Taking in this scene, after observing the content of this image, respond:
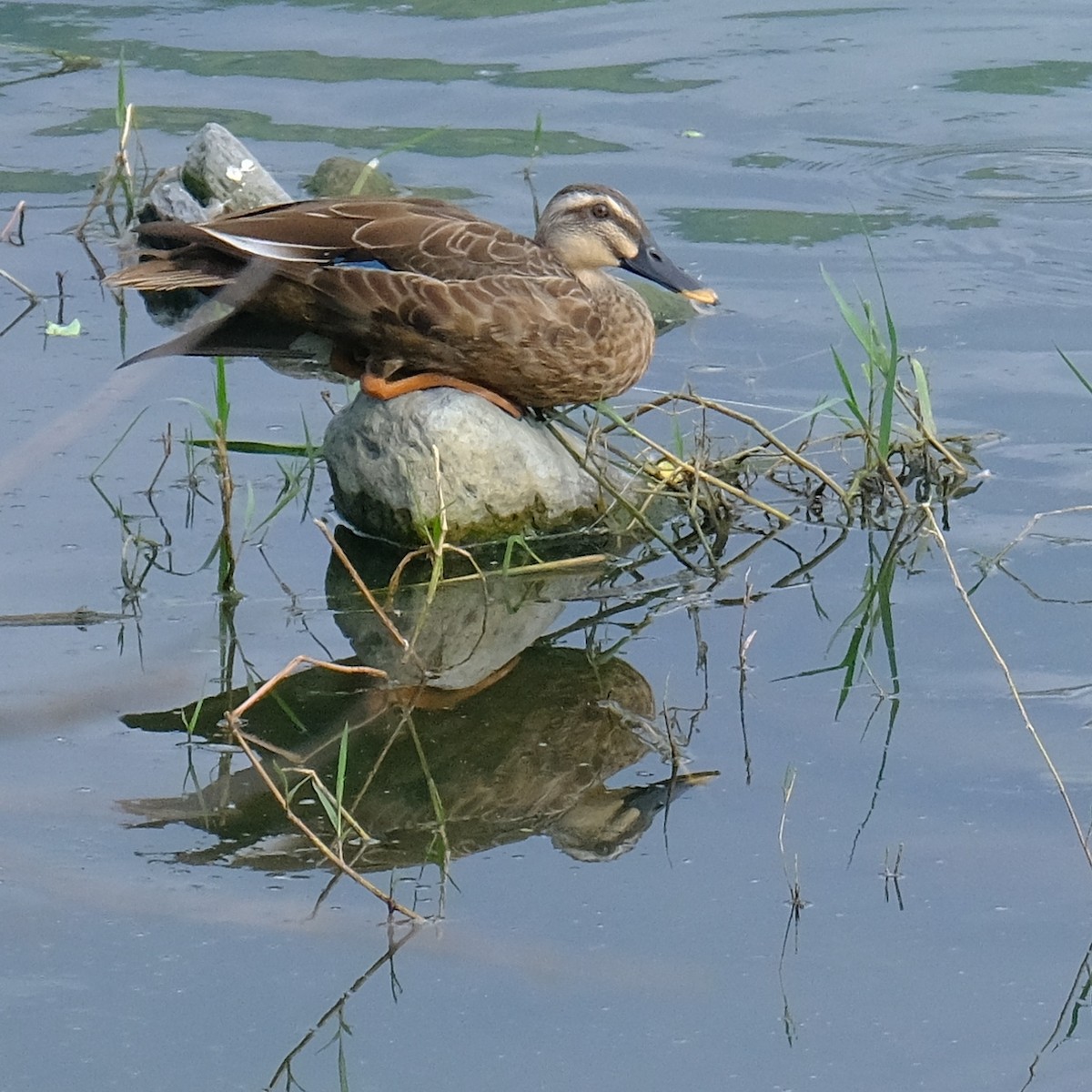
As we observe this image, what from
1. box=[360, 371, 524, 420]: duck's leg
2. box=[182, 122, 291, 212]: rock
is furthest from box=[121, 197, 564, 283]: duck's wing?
box=[182, 122, 291, 212]: rock

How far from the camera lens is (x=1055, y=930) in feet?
11.2

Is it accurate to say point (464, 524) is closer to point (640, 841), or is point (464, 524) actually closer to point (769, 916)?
point (640, 841)

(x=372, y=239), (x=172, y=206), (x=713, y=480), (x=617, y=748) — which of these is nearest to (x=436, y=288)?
(x=372, y=239)

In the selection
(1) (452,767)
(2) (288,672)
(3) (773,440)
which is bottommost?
(1) (452,767)

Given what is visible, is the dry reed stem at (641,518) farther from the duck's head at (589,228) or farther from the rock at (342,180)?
the rock at (342,180)

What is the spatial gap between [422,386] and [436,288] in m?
0.28

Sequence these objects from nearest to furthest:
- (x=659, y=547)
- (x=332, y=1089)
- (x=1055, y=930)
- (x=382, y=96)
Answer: (x=332, y=1089), (x=1055, y=930), (x=659, y=547), (x=382, y=96)

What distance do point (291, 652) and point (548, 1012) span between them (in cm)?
151

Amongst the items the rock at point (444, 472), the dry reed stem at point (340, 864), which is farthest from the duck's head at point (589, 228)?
the dry reed stem at point (340, 864)

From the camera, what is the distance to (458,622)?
471cm

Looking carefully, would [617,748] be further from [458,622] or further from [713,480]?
[713,480]

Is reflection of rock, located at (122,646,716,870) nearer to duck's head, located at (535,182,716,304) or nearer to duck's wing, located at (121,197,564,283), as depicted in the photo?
duck's wing, located at (121,197,564,283)

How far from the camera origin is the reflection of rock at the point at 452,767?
373cm

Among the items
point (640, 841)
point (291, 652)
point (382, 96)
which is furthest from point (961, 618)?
point (382, 96)
